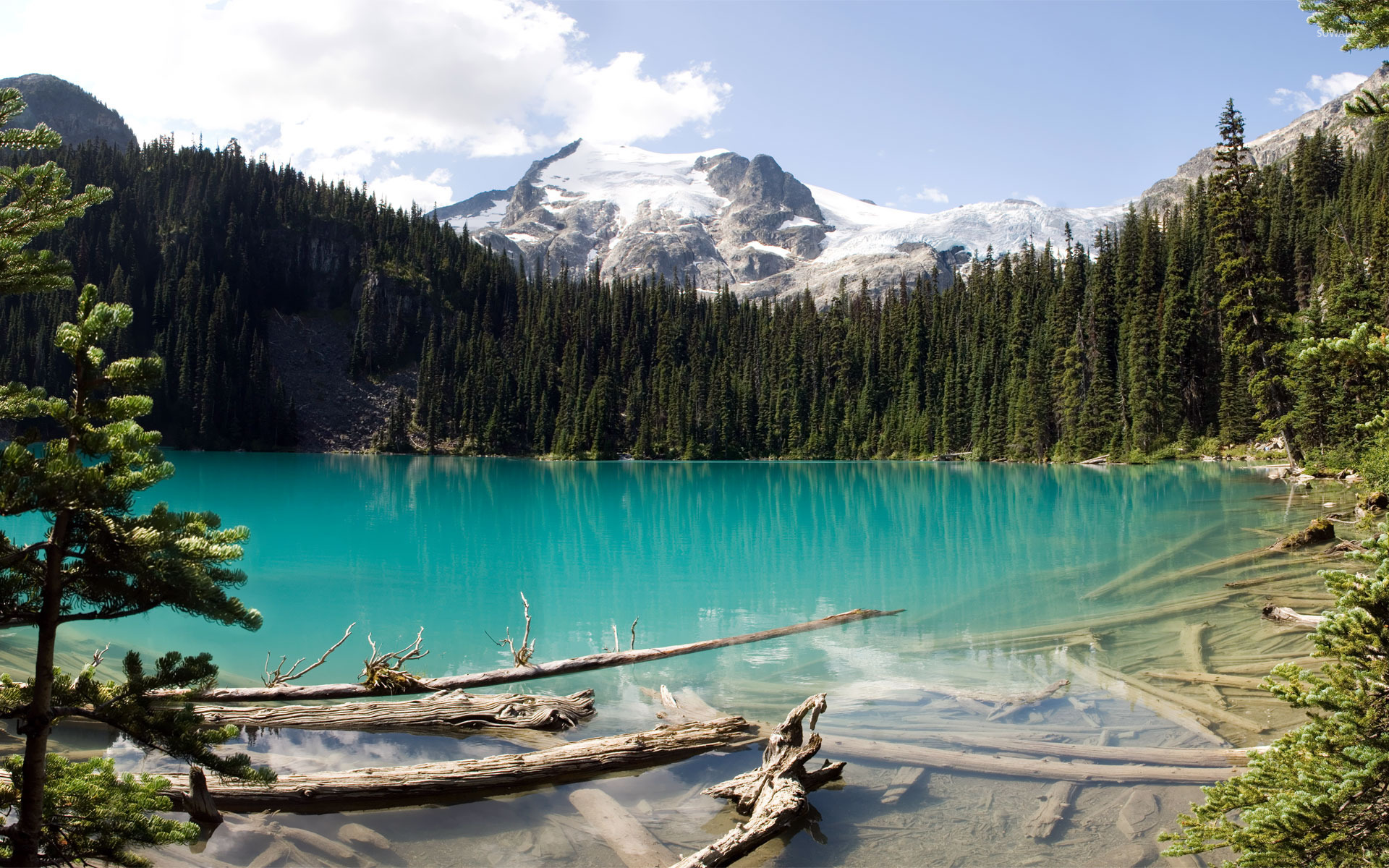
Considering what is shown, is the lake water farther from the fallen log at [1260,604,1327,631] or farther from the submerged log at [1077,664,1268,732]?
the fallen log at [1260,604,1327,631]

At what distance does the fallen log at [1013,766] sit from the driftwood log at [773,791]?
702mm

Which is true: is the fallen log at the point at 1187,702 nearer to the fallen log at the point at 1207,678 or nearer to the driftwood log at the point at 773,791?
the fallen log at the point at 1207,678

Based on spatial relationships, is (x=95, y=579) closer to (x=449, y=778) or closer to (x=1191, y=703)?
(x=449, y=778)

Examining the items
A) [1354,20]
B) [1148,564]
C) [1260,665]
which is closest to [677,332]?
[1148,564]

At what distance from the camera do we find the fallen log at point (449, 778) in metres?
7.29

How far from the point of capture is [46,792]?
13.1ft

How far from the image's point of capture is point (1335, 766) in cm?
433

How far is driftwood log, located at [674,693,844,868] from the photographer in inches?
250

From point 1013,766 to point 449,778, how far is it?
582 cm

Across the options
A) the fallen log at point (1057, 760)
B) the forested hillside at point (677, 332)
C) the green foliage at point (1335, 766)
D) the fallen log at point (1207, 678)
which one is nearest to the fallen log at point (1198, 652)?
the fallen log at point (1207, 678)

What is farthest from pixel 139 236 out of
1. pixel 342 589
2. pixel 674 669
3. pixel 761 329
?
pixel 674 669

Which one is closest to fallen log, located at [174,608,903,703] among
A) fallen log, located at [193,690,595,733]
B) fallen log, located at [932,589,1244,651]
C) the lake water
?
fallen log, located at [193,690,595,733]

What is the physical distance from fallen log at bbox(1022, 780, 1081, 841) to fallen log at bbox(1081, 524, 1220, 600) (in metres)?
10.4

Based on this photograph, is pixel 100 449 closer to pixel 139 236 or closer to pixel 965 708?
pixel 965 708
